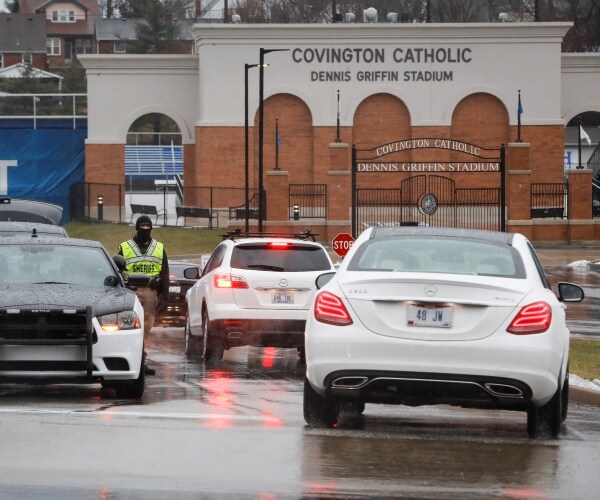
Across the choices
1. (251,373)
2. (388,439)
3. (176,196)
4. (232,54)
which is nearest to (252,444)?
(388,439)

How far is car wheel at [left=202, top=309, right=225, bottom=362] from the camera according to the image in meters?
18.0

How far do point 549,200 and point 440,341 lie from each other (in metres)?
48.2

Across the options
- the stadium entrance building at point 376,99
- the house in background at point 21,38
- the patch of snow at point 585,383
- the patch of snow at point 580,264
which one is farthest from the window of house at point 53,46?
the patch of snow at point 585,383

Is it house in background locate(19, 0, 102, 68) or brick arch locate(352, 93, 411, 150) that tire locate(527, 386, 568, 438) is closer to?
brick arch locate(352, 93, 411, 150)

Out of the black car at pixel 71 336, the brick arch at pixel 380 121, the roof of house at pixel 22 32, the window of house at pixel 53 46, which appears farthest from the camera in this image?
the window of house at pixel 53 46

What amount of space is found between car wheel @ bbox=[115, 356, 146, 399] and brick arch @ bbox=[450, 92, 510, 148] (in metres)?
48.2

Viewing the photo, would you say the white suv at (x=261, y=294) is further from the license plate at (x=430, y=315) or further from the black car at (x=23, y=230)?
the license plate at (x=430, y=315)

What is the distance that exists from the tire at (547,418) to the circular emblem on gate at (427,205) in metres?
32.1

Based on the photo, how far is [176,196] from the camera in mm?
70625

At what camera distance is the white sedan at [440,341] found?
422 inches

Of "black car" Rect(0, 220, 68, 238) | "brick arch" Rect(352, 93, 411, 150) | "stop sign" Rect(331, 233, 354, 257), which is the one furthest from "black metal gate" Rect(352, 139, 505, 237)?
"black car" Rect(0, 220, 68, 238)

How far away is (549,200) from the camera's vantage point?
58.1 meters

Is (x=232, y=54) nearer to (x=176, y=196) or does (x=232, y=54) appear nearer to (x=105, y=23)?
(x=176, y=196)

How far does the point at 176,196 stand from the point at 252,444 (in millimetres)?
60328
